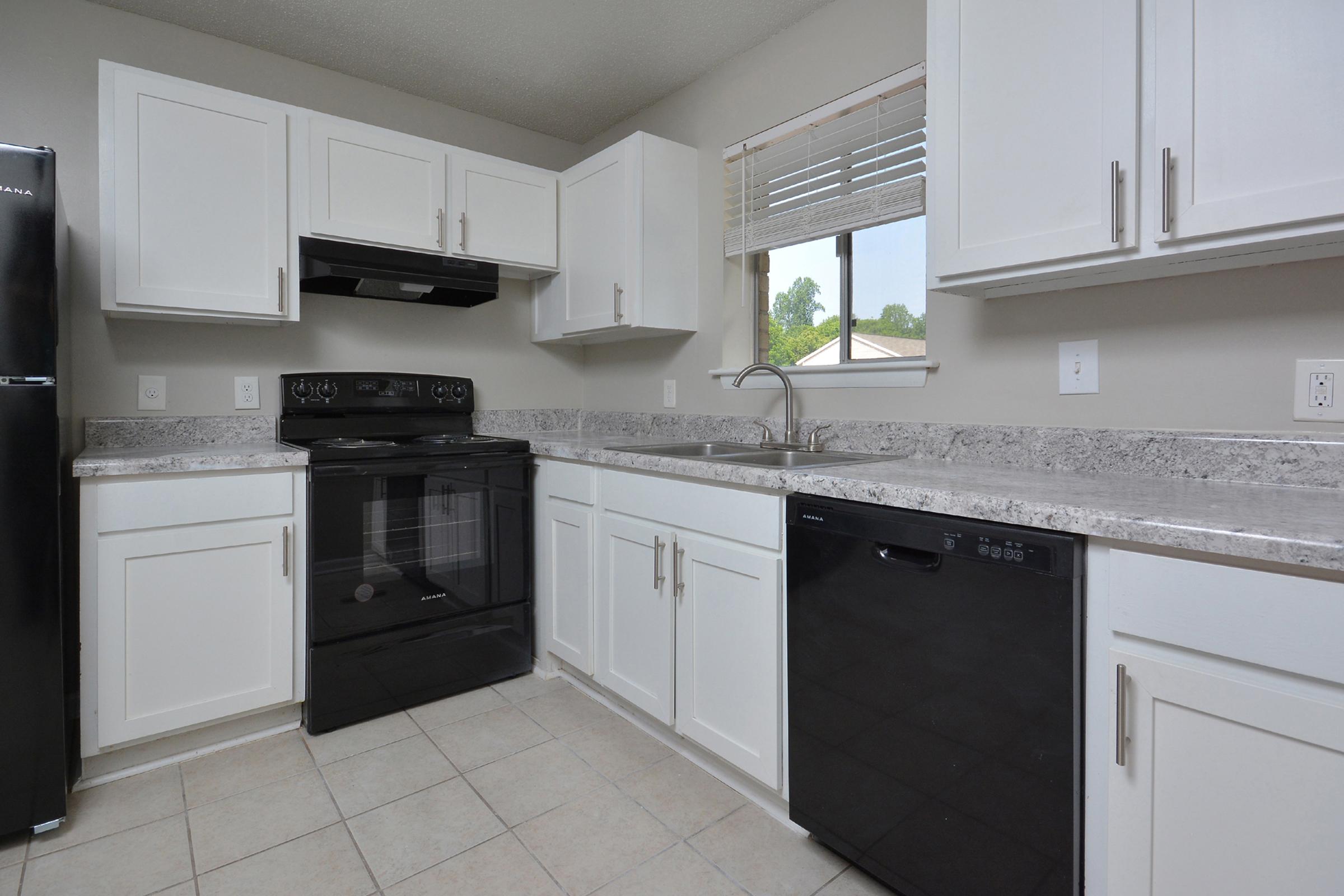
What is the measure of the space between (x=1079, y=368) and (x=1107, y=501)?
0.64m

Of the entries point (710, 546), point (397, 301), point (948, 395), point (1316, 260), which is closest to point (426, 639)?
point (710, 546)

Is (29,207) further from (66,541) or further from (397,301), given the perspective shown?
(397,301)

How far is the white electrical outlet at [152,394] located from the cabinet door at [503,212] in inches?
43.9

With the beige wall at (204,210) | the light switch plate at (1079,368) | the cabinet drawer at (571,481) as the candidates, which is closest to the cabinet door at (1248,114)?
the light switch plate at (1079,368)

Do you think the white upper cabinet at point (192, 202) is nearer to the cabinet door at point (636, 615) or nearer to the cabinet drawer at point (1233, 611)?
the cabinet door at point (636, 615)

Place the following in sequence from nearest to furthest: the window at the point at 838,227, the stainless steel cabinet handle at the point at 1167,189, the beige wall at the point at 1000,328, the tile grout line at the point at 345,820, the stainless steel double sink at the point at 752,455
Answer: the stainless steel cabinet handle at the point at 1167,189, the beige wall at the point at 1000,328, the tile grout line at the point at 345,820, the stainless steel double sink at the point at 752,455, the window at the point at 838,227

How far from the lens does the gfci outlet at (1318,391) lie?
51.7 inches

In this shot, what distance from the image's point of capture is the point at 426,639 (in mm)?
2342

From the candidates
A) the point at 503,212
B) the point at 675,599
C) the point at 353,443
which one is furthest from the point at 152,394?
the point at 675,599

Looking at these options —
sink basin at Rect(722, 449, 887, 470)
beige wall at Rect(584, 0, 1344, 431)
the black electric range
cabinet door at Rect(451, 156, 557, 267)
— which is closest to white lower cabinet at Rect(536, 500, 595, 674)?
the black electric range

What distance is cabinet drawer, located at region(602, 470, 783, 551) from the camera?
161cm

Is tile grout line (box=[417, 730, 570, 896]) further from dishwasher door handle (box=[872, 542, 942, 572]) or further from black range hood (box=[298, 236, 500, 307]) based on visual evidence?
black range hood (box=[298, 236, 500, 307])

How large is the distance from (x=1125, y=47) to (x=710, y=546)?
1.36 metres

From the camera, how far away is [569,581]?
7.90 feet
